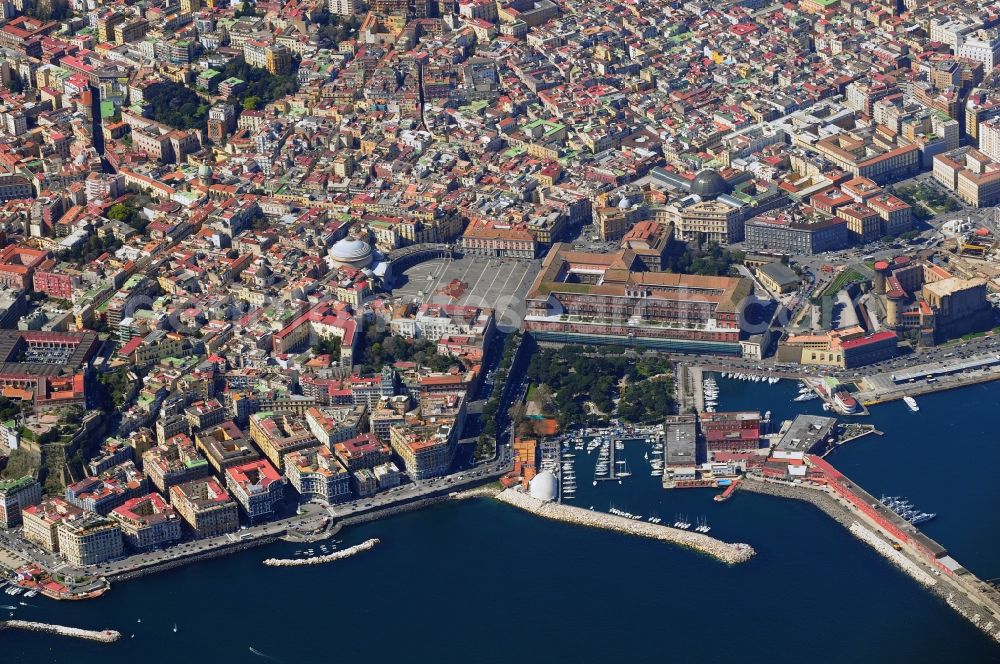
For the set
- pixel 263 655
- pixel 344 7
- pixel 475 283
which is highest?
pixel 344 7

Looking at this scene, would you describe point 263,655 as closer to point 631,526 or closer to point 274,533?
point 274,533

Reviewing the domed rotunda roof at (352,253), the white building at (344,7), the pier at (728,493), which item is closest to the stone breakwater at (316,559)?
the pier at (728,493)

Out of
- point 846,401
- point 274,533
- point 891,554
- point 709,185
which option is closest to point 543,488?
point 274,533

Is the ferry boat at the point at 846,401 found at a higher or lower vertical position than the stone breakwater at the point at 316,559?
higher

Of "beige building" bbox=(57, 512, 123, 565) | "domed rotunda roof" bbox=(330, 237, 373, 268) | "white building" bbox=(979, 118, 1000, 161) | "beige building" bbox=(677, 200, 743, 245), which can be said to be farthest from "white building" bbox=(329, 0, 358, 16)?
"beige building" bbox=(57, 512, 123, 565)

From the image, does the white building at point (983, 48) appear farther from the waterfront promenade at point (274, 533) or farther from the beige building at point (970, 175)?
the waterfront promenade at point (274, 533)

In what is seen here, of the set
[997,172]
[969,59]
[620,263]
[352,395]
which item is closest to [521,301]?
[620,263]

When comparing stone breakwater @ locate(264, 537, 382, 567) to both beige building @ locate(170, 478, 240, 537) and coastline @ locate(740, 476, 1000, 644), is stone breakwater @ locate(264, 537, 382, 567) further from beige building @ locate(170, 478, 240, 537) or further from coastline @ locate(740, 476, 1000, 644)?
coastline @ locate(740, 476, 1000, 644)

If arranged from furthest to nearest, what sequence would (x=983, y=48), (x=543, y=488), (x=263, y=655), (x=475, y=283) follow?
1. (x=983, y=48)
2. (x=475, y=283)
3. (x=543, y=488)
4. (x=263, y=655)
